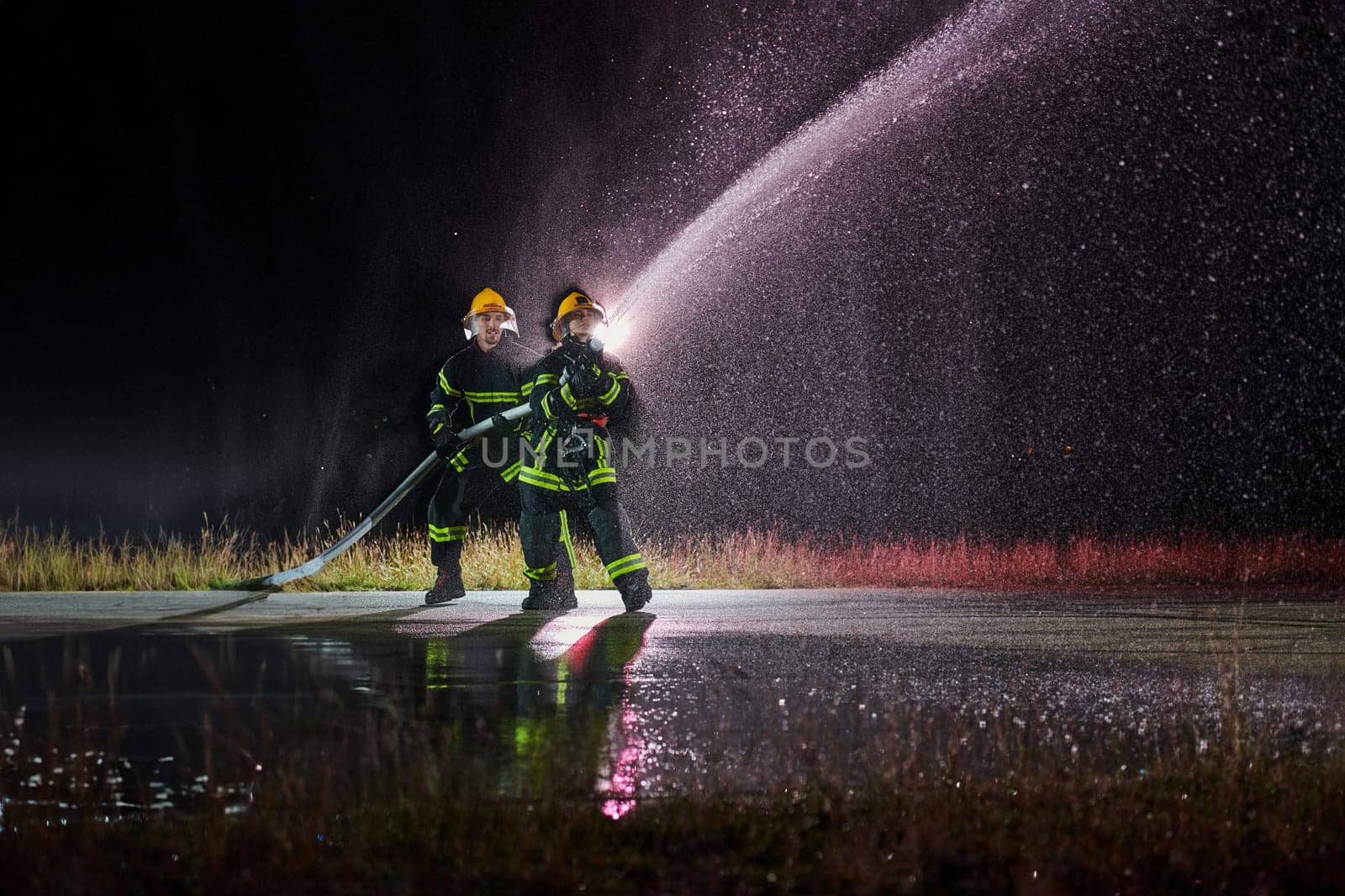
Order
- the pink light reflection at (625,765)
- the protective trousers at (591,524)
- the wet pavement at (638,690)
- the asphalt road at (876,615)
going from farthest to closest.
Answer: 1. the protective trousers at (591,524)
2. the asphalt road at (876,615)
3. the wet pavement at (638,690)
4. the pink light reflection at (625,765)

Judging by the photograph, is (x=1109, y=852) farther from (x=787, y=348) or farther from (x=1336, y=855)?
(x=787, y=348)

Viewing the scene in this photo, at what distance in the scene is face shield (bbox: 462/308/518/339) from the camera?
1023cm

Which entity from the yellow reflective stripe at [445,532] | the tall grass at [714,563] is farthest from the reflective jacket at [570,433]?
the tall grass at [714,563]

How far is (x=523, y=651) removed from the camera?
7.73m

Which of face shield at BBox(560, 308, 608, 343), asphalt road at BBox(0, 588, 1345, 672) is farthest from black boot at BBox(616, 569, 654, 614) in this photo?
face shield at BBox(560, 308, 608, 343)

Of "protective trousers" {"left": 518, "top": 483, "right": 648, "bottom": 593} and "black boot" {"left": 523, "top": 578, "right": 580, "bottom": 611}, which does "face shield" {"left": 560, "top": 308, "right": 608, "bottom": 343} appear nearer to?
"protective trousers" {"left": 518, "top": 483, "right": 648, "bottom": 593}

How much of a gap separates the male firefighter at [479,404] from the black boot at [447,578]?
0.26m

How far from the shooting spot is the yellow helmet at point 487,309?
10.2 meters

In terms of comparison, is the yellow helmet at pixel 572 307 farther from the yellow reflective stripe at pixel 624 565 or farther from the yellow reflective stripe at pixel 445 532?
the yellow reflective stripe at pixel 445 532

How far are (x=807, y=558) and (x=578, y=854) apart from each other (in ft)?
35.8

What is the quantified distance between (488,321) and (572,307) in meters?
0.97

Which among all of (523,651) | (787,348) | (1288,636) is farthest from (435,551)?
(787,348)

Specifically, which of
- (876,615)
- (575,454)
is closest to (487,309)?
(575,454)

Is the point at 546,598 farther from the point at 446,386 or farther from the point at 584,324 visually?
the point at 584,324
